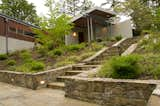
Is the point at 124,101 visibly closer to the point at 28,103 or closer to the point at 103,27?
the point at 28,103

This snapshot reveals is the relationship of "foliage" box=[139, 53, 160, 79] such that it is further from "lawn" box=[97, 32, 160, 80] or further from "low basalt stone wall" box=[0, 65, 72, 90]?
"low basalt stone wall" box=[0, 65, 72, 90]

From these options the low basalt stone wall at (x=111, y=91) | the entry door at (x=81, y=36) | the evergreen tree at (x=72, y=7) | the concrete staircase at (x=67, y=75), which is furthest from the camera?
the evergreen tree at (x=72, y=7)

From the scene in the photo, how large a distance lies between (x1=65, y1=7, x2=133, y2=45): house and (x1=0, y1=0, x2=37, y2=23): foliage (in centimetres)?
1310

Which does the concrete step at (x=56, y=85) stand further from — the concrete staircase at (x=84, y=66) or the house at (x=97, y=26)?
the house at (x=97, y=26)

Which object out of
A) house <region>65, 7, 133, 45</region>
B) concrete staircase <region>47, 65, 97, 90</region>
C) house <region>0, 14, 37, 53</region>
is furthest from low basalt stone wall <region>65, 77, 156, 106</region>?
house <region>0, 14, 37, 53</region>

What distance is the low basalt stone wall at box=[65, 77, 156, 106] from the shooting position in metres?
3.59

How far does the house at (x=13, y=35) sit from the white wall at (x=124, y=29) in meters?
9.13

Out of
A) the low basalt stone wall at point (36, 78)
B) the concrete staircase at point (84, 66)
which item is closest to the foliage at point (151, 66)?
the concrete staircase at point (84, 66)

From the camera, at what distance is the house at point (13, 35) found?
1700 centimetres

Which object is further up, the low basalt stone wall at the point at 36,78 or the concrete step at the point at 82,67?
the concrete step at the point at 82,67

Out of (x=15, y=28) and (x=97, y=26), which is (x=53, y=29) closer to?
(x=97, y=26)

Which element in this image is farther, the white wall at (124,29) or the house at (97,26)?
the white wall at (124,29)

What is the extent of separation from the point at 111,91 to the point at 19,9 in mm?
29632

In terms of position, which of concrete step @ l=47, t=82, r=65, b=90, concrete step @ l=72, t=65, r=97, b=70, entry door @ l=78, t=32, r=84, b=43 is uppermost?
entry door @ l=78, t=32, r=84, b=43
